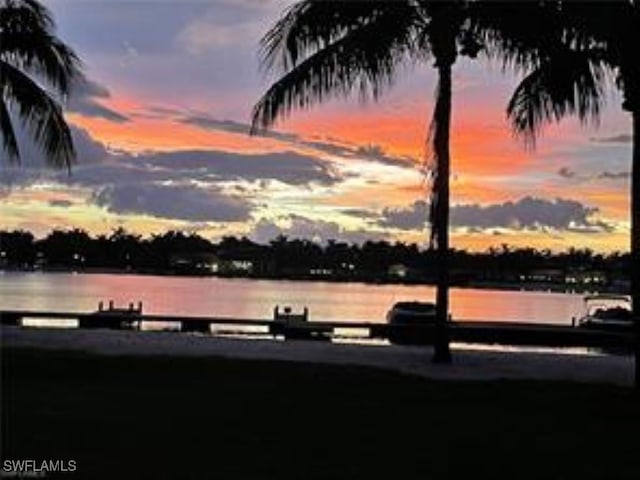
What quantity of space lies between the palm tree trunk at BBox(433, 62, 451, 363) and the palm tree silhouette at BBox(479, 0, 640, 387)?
1339mm

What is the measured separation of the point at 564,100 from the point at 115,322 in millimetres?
20642

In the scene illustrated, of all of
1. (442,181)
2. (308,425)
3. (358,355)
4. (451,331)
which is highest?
(442,181)

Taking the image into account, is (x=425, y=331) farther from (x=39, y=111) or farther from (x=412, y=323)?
(x=39, y=111)

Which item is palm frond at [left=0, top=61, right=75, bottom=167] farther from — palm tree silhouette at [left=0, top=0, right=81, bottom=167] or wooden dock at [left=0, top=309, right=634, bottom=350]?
wooden dock at [left=0, top=309, right=634, bottom=350]

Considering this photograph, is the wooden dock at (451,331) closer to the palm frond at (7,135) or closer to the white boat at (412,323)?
the white boat at (412,323)

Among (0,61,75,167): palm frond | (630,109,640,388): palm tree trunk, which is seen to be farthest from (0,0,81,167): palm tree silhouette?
(630,109,640,388): palm tree trunk

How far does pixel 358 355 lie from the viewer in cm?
2289

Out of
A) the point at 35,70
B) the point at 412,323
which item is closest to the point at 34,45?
the point at 35,70

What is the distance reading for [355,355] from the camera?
22.9 meters

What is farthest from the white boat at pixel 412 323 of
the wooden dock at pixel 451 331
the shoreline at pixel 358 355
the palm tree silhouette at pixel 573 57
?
the palm tree silhouette at pixel 573 57

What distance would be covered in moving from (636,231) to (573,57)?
2.82 m

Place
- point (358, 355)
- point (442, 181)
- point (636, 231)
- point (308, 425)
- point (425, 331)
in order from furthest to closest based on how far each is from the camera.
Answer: point (425, 331), point (358, 355), point (442, 181), point (636, 231), point (308, 425)

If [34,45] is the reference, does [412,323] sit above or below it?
below

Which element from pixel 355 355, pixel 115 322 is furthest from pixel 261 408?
pixel 115 322
